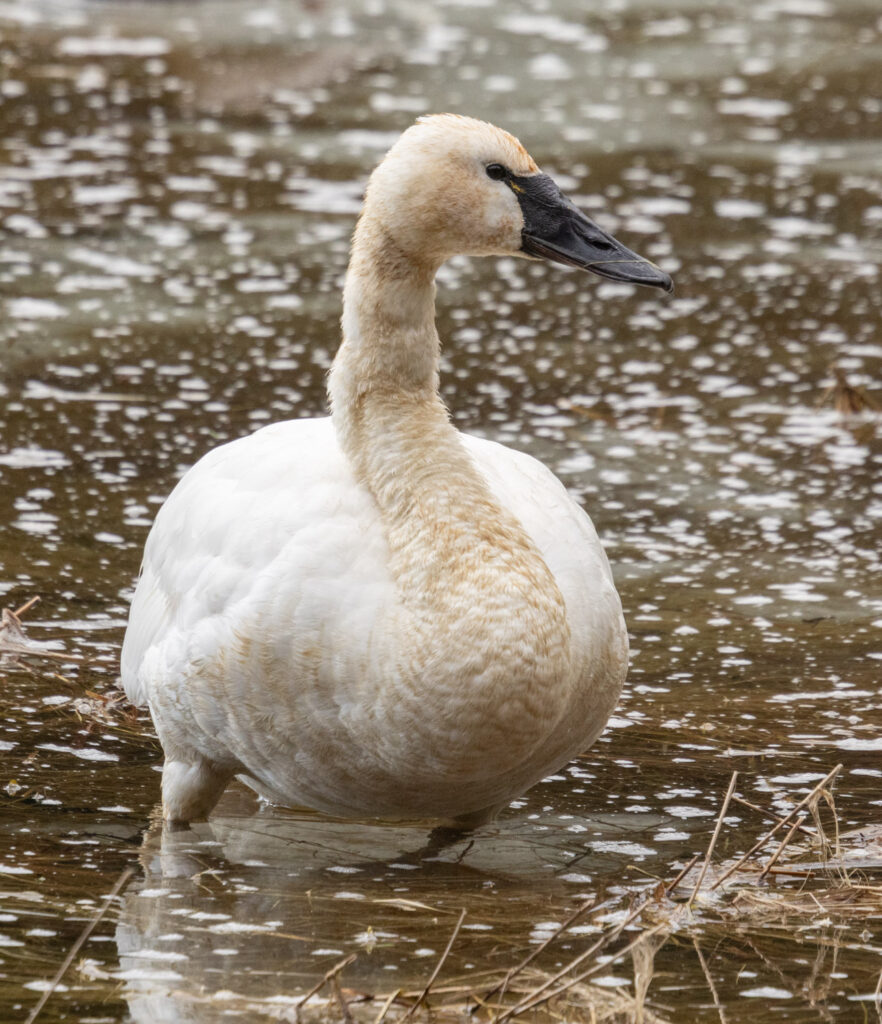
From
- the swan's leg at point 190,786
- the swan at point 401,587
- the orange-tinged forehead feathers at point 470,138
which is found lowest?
the swan's leg at point 190,786

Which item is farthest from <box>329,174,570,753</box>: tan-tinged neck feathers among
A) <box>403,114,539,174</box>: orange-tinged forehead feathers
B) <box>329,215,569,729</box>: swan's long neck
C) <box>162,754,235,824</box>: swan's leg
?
<box>162,754,235,824</box>: swan's leg

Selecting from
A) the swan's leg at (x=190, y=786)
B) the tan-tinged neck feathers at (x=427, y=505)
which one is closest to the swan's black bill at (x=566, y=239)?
the tan-tinged neck feathers at (x=427, y=505)

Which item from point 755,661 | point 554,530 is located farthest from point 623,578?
point 554,530

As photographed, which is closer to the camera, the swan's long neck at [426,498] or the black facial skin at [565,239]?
the swan's long neck at [426,498]

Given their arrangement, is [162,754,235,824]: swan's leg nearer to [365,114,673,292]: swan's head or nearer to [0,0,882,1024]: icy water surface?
[0,0,882,1024]: icy water surface

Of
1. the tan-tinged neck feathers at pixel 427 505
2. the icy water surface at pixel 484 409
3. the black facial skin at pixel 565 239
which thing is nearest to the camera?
the icy water surface at pixel 484 409

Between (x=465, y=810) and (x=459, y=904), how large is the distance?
14.2 inches

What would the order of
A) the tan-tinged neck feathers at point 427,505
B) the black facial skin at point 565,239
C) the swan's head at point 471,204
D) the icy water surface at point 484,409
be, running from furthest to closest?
1. the black facial skin at point 565,239
2. the swan's head at point 471,204
3. the tan-tinged neck feathers at point 427,505
4. the icy water surface at point 484,409

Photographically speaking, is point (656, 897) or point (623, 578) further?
point (623, 578)

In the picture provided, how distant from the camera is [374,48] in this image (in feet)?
44.5

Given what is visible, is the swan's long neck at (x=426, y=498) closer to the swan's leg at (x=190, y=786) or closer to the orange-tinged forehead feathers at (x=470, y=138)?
the orange-tinged forehead feathers at (x=470, y=138)

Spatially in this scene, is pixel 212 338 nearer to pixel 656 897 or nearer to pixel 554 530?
pixel 554 530

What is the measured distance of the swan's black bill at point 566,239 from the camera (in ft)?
14.9

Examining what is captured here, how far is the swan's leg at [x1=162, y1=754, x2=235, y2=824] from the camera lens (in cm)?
462
